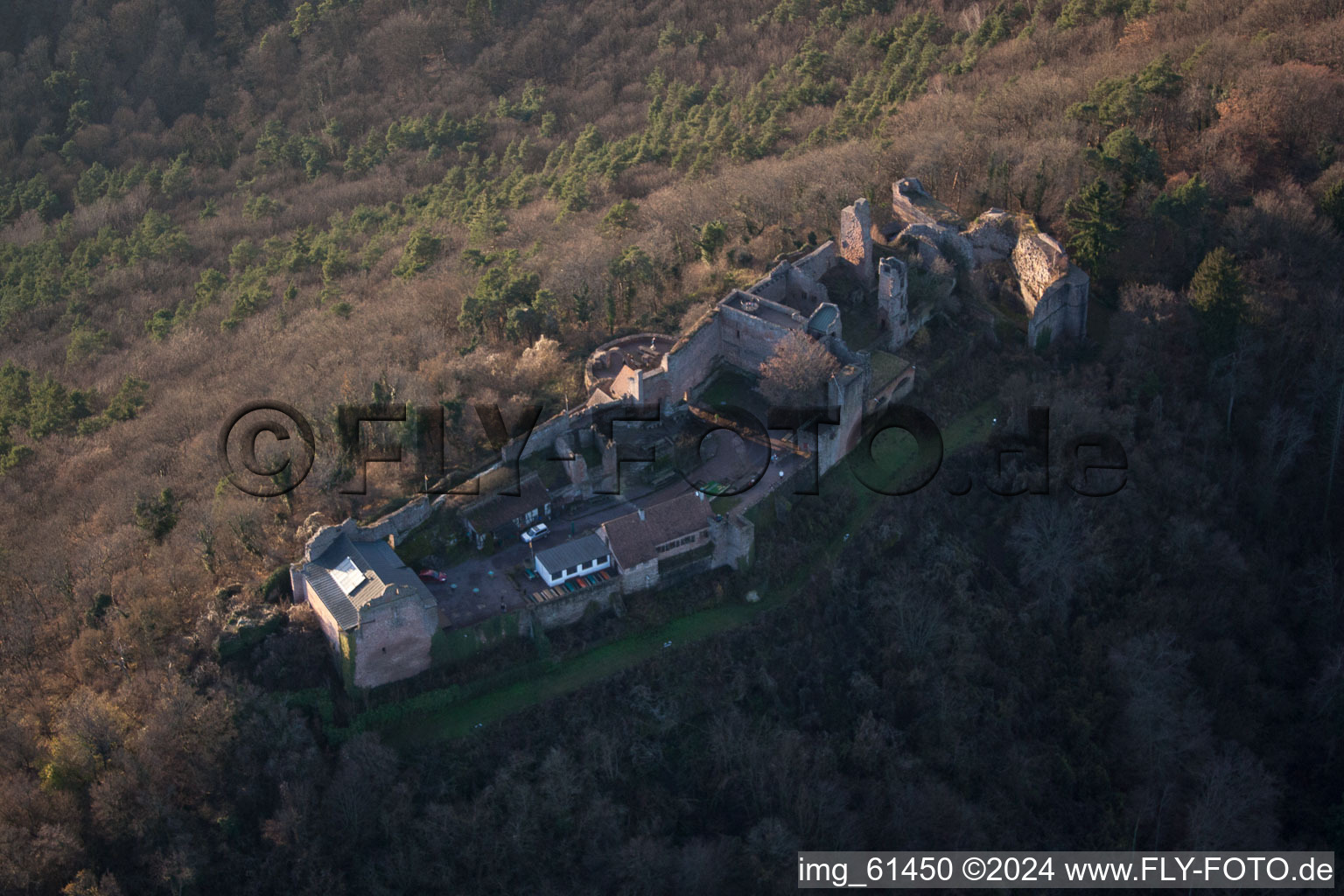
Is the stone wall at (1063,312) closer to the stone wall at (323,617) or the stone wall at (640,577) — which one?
the stone wall at (640,577)

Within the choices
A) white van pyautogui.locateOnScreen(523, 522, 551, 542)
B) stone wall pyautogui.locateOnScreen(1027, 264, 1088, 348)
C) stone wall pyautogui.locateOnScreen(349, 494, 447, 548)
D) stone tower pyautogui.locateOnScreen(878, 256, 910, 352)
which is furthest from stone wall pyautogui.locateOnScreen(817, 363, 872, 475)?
stone wall pyautogui.locateOnScreen(349, 494, 447, 548)

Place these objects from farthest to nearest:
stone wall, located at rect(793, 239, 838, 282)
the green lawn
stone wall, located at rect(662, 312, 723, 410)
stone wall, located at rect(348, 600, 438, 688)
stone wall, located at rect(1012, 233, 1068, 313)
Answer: stone wall, located at rect(1012, 233, 1068, 313) < stone wall, located at rect(793, 239, 838, 282) < stone wall, located at rect(662, 312, 723, 410) < the green lawn < stone wall, located at rect(348, 600, 438, 688)

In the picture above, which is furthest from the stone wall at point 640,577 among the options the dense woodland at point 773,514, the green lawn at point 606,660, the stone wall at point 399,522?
the stone wall at point 399,522

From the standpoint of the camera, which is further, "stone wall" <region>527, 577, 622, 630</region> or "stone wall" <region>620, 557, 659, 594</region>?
"stone wall" <region>620, 557, 659, 594</region>

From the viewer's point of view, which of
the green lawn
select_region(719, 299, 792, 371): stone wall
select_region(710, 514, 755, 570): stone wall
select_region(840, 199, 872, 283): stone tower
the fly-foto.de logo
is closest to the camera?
the green lawn

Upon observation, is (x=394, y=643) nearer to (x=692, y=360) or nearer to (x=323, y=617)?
(x=323, y=617)

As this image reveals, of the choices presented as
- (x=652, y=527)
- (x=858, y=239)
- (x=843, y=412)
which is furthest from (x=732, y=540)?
(x=858, y=239)

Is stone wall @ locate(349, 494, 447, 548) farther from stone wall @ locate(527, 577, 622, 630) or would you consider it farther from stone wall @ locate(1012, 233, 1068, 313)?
stone wall @ locate(1012, 233, 1068, 313)

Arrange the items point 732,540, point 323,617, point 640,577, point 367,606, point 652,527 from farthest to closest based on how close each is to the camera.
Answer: point 732,540
point 652,527
point 640,577
point 323,617
point 367,606
